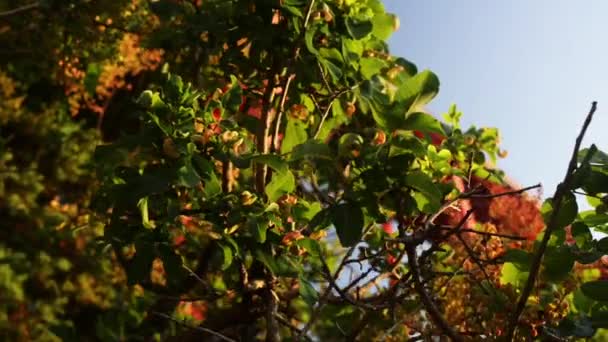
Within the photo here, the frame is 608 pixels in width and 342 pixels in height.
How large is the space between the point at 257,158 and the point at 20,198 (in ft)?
16.9

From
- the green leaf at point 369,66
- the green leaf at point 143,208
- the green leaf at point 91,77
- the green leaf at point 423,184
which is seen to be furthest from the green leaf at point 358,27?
the green leaf at point 91,77

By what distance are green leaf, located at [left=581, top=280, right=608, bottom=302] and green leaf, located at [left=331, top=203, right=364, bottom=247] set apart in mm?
587

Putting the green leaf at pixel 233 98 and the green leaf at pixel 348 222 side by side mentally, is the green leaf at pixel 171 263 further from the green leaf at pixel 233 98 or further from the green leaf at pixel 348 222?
the green leaf at pixel 348 222

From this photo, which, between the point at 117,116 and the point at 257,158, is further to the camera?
the point at 117,116

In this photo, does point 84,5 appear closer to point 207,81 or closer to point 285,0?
point 207,81

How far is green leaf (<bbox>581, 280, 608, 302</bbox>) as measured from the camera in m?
1.72

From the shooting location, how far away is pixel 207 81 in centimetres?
334

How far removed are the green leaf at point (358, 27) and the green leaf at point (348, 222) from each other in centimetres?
82

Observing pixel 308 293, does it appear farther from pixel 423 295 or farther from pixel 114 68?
pixel 114 68

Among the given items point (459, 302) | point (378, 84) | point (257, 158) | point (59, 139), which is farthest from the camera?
point (59, 139)

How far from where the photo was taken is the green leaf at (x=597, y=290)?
1.72 metres

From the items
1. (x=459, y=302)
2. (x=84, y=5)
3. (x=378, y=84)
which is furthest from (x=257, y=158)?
(x=84, y=5)

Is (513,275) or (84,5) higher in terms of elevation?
(84,5)

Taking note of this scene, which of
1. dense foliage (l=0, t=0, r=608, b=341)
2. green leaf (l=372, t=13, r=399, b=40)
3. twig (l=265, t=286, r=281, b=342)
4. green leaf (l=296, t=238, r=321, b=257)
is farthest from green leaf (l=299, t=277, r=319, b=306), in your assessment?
green leaf (l=372, t=13, r=399, b=40)
